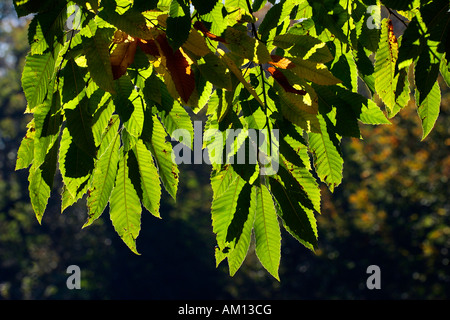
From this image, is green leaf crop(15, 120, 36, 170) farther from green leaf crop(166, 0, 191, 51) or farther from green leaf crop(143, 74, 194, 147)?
green leaf crop(166, 0, 191, 51)

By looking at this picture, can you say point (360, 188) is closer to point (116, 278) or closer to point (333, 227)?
point (333, 227)

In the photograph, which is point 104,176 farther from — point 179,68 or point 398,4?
point 398,4

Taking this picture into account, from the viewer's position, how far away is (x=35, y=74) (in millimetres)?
880

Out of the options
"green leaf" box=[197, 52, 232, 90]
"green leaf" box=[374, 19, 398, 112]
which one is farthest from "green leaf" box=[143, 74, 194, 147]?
"green leaf" box=[374, 19, 398, 112]

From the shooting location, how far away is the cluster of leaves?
2.90 ft

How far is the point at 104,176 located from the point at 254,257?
14447mm

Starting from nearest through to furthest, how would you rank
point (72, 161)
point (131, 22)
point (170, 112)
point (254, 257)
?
point (131, 22) < point (72, 161) < point (170, 112) < point (254, 257)

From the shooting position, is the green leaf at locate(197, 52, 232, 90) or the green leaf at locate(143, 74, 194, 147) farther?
the green leaf at locate(143, 74, 194, 147)

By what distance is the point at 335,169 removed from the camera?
108cm

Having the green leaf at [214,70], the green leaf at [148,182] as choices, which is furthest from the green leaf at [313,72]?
the green leaf at [148,182]

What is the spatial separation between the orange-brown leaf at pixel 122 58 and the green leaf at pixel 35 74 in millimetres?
100

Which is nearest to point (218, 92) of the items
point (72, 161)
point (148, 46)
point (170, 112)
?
point (170, 112)
